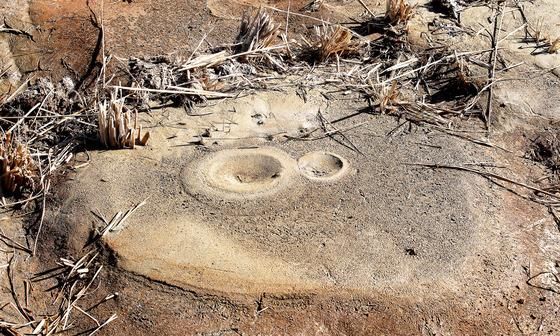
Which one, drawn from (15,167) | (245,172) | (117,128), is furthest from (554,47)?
(15,167)

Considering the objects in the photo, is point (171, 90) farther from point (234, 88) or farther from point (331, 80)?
point (331, 80)

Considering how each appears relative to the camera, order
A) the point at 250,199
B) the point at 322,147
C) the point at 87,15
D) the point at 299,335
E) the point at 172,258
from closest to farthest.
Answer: the point at 299,335, the point at 172,258, the point at 250,199, the point at 322,147, the point at 87,15

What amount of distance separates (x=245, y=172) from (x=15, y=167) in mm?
1327

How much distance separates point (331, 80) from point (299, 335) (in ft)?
7.24

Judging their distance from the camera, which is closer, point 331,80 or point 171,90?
point 171,90

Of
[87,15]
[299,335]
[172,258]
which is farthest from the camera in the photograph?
[87,15]

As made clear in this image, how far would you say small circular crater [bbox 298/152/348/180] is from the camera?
453 centimetres

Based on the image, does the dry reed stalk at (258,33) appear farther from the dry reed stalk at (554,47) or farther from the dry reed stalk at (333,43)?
the dry reed stalk at (554,47)

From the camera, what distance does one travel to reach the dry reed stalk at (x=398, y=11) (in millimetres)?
5738

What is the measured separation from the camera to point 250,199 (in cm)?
432

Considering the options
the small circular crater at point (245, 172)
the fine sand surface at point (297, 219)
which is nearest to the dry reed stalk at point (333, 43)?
the fine sand surface at point (297, 219)

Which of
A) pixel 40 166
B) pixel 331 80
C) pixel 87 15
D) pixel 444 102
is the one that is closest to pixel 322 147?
pixel 331 80

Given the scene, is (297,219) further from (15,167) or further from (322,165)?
(15,167)

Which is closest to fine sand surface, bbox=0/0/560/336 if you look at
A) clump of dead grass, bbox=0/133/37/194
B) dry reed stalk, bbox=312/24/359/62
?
clump of dead grass, bbox=0/133/37/194
